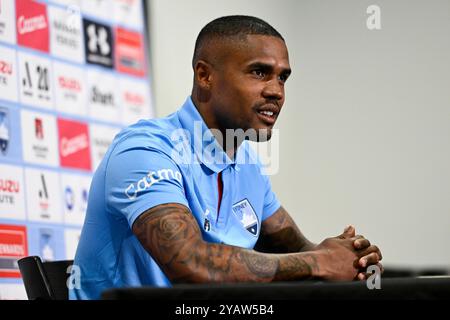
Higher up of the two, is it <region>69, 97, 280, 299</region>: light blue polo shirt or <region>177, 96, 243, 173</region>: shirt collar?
<region>177, 96, 243, 173</region>: shirt collar

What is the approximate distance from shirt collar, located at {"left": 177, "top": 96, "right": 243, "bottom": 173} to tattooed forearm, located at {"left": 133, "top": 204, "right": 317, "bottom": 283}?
12.1 inches

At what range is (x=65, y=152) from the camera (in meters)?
3.16

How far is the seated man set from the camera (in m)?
1.50

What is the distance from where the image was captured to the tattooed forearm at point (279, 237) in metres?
2.09

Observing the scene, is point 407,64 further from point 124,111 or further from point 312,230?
point 124,111

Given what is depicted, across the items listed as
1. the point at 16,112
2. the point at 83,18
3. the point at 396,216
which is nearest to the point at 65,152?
the point at 16,112

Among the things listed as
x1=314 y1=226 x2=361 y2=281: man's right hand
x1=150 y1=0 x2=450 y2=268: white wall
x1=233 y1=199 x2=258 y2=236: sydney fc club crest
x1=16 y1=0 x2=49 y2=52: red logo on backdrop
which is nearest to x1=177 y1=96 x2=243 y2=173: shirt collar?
x1=233 y1=199 x2=258 y2=236: sydney fc club crest

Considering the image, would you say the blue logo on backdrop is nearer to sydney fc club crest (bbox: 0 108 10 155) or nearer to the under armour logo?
sydney fc club crest (bbox: 0 108 10 155)

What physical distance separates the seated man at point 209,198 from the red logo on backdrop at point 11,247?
1171 mm

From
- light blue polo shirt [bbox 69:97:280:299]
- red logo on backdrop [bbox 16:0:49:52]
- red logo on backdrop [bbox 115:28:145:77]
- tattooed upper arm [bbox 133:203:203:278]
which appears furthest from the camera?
red logo on backdrop [bbox 115:28:145:77]

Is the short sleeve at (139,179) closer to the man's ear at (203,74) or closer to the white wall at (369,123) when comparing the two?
the man's ear at (203,74)

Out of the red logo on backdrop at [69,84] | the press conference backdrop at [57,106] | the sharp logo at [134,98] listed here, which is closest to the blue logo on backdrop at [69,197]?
the press conference backdrop at [57,106]

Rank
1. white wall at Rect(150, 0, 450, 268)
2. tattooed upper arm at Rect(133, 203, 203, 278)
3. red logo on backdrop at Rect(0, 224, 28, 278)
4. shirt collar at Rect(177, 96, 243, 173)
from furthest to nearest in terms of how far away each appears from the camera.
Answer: white wall at Rect(150, 0, 450, 268) < red logo on backdrop at Rect(0, 224, 28, 278) < shirt collar at Rect(177, 96, 243, 173) < tattooed upper arm at Rect(133, 203, 203, 278)

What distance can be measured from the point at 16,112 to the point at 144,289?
6.77 ft
